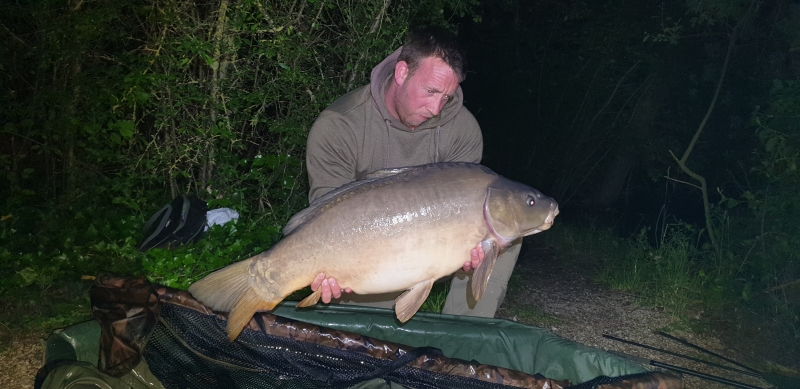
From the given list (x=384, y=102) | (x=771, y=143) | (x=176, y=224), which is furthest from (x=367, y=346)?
(x=771, y=143)

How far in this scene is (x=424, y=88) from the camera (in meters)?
2.37

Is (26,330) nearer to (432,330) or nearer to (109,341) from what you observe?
(109,341)

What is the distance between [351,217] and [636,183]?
801cm

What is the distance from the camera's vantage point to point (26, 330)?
9.57ft

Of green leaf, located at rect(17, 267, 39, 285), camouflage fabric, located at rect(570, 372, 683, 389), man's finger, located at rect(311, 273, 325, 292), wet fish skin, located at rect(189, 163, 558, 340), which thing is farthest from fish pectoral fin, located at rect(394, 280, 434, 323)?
green leaf, located at rect(17, 267, 39, 285)

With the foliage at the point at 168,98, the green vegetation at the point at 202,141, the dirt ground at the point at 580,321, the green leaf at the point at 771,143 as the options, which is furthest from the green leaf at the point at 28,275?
the green leaf at the point at 771,143

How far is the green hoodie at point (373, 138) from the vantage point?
2545 mm

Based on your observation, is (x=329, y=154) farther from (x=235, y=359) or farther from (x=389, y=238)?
(x=235, y=359)

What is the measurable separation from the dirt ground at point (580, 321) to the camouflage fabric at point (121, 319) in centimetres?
91

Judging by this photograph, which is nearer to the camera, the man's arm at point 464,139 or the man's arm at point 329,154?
the man's arm at point 329,154

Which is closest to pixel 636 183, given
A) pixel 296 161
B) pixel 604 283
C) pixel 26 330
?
pixel 604 283

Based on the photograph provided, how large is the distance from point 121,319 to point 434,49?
1.24 metres

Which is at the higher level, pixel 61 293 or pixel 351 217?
pixel 351 217

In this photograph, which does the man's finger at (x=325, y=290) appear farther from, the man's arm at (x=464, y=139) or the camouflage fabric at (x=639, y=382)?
the man's arm at (x=464, y=139)
